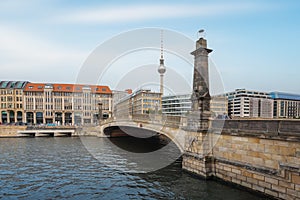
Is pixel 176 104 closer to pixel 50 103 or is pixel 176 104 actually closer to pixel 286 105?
pixel 50 103

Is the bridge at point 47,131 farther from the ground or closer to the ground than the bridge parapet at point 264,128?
closer to the ground

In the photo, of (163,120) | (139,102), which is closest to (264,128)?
(163,120)

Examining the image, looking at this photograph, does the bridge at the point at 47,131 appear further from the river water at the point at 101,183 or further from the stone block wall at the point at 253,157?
the stone block wall at the point at 253,157

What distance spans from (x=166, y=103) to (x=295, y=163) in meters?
109

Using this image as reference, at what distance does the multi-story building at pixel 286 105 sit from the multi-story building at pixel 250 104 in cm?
375

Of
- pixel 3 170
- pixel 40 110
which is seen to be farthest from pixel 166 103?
pixel 3 170

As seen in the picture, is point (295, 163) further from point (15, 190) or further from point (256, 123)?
point (15, 190)

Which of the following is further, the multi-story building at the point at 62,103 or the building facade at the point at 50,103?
the multi-story building at the point at 62,103

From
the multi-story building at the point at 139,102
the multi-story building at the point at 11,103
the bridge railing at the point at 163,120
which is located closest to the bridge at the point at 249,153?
the bridge railing at the point at 163,120

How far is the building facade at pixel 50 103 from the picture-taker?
74.0m

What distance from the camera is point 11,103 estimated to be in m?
73.8

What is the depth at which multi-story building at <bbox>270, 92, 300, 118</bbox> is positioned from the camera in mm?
122562

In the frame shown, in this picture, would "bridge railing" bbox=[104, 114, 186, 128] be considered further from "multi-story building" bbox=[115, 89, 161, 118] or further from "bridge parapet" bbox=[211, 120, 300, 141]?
"multi-story building" bbox=[115, 89, 161, 118]

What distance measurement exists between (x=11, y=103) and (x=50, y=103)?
11.5m
